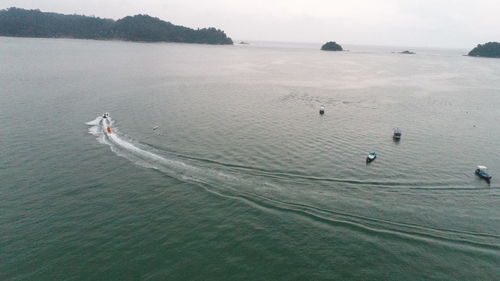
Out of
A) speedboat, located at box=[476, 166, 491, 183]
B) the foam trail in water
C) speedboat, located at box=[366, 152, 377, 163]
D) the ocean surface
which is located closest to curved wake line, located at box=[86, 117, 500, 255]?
the foam trail in water

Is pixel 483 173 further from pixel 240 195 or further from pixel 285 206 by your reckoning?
pixel 240 195

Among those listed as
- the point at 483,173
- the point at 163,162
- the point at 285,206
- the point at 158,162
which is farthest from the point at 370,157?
the point at 158,162

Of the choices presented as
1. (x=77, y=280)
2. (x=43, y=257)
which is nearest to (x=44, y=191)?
(x=43, y=257)

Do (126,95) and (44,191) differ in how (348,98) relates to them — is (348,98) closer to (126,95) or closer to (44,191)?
→ (126,95)

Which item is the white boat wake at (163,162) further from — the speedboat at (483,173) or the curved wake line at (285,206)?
the speedboat at (483,173)

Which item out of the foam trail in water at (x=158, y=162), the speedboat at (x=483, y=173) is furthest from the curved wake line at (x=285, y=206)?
the speedboat at (x=483, y=173)

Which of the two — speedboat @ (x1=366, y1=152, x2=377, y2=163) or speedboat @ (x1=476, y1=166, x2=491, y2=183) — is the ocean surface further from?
speedboat @ (x1=366, y1=152, x2=377, y2=163)
